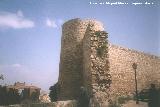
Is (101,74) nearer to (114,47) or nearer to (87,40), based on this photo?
(87,40)

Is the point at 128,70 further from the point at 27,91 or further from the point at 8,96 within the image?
the point at 27,91

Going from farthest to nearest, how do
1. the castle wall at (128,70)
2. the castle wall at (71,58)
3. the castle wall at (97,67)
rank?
the castle wall at (128,70) < the castle wall at (71,58) < the castle wall at (97,67)

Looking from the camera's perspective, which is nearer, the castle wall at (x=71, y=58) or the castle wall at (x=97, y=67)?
the castle wall at (x=97, y=67)

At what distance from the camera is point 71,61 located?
48.5 ft

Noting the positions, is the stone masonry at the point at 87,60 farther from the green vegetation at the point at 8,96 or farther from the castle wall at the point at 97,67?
the green vegetation at the point at 8,96

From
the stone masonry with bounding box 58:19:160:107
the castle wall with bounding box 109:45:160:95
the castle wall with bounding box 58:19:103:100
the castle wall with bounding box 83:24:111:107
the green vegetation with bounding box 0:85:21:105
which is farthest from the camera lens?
the green vegetation with bounding box 0:85:21:105

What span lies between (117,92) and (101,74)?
A: 3898 millimetres

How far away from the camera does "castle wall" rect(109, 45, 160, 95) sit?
1492cm

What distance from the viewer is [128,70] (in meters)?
16.0

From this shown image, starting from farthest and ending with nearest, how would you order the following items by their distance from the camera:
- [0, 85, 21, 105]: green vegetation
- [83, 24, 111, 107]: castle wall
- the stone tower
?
[0, 85, 21, 105]: green vegetation < the stone tower < [83, 24, 111, 107]: castle wall

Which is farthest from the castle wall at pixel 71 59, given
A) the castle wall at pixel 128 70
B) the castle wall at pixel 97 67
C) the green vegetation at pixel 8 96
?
the green vegetation at pixel 8 96

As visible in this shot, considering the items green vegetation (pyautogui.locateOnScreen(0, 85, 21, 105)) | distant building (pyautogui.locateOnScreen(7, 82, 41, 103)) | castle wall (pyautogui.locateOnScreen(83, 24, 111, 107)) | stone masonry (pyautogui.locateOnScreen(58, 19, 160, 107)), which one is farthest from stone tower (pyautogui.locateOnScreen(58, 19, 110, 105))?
distant building (pyautogui.locateOnScreen(7, 82, 41, 103))

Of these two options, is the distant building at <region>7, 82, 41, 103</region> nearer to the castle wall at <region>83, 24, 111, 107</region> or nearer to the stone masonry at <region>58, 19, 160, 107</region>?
the stone masonry at <region>58, 19, 160, 107</region>

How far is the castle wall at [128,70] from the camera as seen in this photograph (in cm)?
1492
